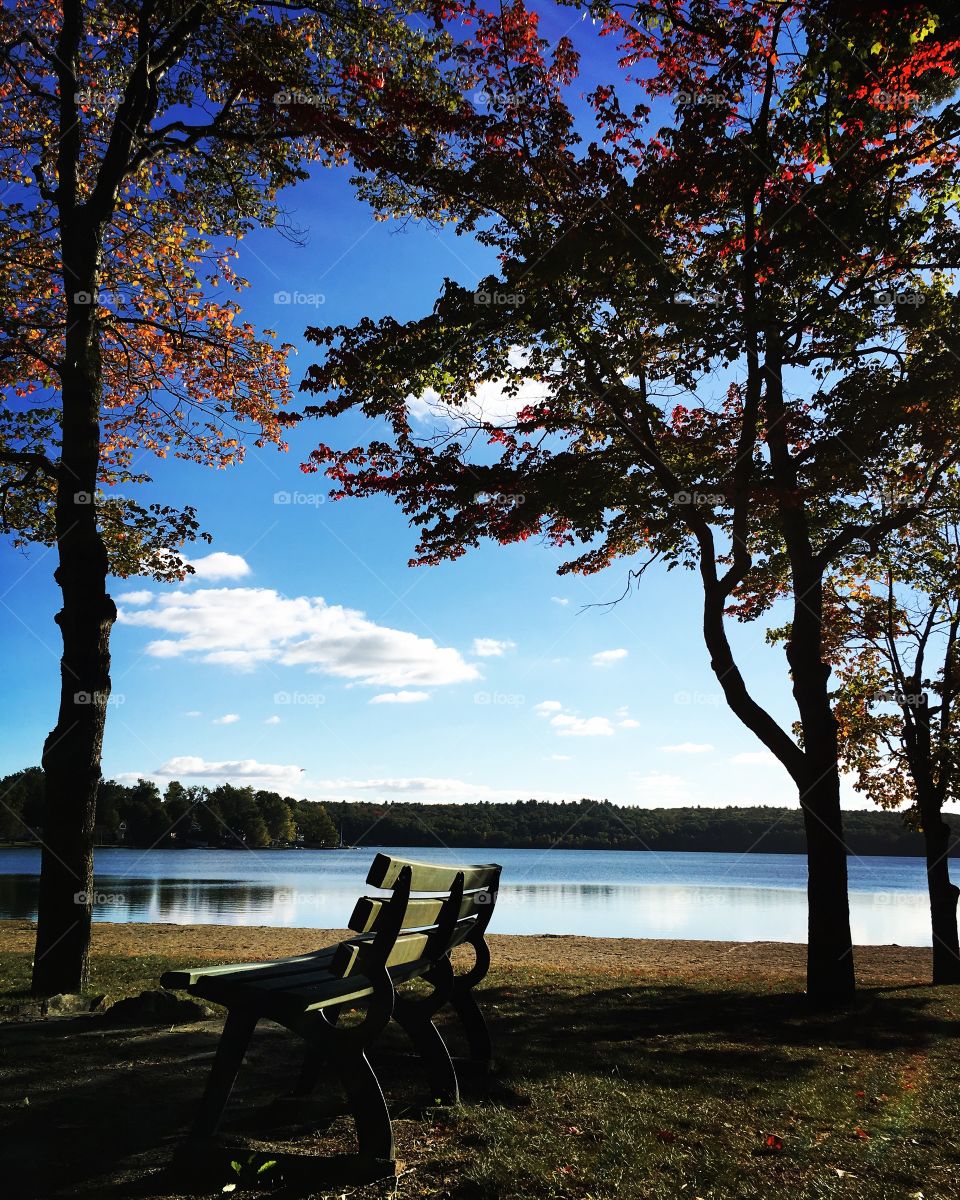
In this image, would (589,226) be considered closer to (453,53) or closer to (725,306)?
(725,306)

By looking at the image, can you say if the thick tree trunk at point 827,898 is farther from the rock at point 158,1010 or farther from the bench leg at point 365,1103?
the bench leg at point 365,1103

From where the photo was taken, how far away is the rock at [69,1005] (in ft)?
20.6

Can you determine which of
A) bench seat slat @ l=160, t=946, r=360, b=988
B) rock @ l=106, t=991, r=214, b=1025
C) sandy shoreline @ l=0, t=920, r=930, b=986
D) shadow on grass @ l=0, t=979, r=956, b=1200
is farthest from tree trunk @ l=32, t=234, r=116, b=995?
sandy shoreline @ l=0, t=920, r=930, b=986

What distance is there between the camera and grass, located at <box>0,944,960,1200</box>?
344 cm

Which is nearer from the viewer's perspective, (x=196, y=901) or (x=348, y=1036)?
(x=348, y=1036)

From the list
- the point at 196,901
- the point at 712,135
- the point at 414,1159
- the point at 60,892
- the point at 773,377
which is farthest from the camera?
the point at 196,901

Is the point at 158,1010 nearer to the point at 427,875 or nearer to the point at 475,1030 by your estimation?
the point at 475,1030

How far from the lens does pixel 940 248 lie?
30.4 feet

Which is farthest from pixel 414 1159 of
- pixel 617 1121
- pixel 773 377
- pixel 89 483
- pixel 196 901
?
pixel 196 901

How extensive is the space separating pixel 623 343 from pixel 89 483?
594cm

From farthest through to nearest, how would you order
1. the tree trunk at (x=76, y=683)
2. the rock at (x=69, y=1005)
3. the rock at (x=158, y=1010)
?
the tree trunk at (x=76, y=683), the rock at (x=69, y=1005), the rock at (x=158, y=1010)

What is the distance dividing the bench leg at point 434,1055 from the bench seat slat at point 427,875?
2.14 feet

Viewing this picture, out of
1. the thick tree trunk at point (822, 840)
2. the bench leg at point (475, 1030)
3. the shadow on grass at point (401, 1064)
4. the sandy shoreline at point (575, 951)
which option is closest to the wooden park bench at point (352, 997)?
the shadow on grass at point (401, 1064)

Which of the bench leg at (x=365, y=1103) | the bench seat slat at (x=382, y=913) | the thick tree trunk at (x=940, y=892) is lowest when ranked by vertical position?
the thick tree trunk at (x=940, y=892)
